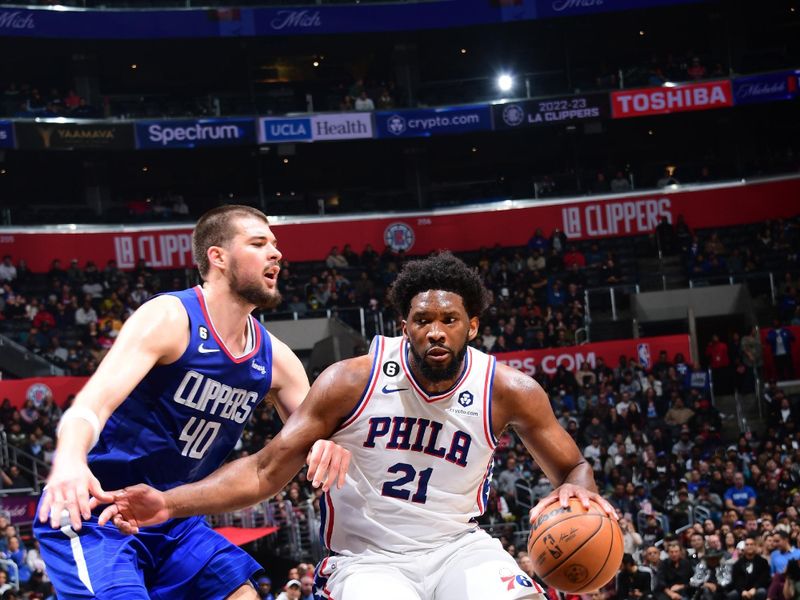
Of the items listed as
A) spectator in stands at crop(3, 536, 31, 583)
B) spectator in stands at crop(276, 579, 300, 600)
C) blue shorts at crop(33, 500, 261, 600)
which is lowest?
spectator in stands at crop(276, 579, 300, 600)

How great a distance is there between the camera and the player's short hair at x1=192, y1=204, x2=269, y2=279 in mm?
5637

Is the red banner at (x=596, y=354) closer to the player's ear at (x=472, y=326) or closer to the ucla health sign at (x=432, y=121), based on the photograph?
the ucla health sign at (x=432, y=121)

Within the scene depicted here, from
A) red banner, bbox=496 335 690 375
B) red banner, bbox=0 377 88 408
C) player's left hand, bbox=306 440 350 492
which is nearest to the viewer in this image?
player's left hand, bbox=306 440 350 492

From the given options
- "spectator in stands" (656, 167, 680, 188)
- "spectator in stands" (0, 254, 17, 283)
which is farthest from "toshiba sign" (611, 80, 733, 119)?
"spectator in stands" (0, 254, 17, 283)

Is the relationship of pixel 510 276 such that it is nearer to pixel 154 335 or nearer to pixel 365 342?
pixel 365 342

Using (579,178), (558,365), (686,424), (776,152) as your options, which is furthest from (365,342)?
(776,152)

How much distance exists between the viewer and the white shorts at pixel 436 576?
480cm

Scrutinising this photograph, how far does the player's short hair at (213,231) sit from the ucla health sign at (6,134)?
25.7 metres

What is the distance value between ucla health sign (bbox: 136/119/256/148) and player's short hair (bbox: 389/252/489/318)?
26888 millimetres

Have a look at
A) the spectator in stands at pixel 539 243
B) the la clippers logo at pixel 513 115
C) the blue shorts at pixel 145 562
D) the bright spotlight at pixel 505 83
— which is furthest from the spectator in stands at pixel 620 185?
the blue shorts at pixel 145 562

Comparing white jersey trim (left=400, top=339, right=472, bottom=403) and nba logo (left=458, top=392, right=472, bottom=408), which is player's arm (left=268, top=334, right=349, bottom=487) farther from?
nba logo (left=458, top=392, right=472, bottom=408)

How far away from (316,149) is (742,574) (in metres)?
23.0

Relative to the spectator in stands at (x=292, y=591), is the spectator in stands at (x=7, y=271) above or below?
above

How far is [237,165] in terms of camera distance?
1359 inches
